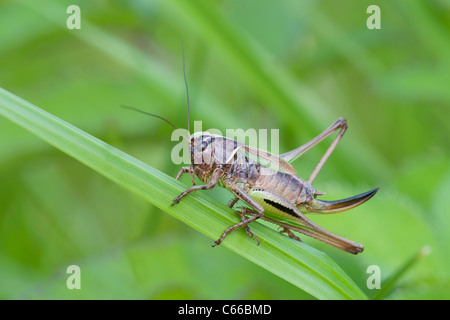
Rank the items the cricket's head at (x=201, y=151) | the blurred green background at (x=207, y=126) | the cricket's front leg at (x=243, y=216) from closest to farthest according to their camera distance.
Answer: the cricket's front leg at (x=243, y=216) < the cricket's head at (x=201, y=151) < the blurred green background at (x=207, y=126)

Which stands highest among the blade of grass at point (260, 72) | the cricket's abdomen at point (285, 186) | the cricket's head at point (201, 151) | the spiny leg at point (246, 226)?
the blade of grass at point (260, 72)

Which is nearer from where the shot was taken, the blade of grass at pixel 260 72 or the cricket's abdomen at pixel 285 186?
the cricket's abdomen at pixel 285 186

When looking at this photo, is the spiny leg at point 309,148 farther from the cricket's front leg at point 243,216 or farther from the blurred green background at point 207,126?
the cricket's front leg at point 243,216

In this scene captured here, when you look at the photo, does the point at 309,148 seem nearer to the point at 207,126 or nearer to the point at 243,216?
the point at 243,216

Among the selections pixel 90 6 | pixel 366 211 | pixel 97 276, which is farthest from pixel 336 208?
pixel 90 6

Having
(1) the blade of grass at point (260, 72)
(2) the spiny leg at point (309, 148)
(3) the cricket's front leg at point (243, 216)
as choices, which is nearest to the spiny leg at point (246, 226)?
(3) the cricket's front leg at point (243, 216)

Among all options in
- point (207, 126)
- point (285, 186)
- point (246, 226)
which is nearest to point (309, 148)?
point (285, 186)

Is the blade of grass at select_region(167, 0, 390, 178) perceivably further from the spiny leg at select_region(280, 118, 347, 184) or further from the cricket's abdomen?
the cricket's abdomen
